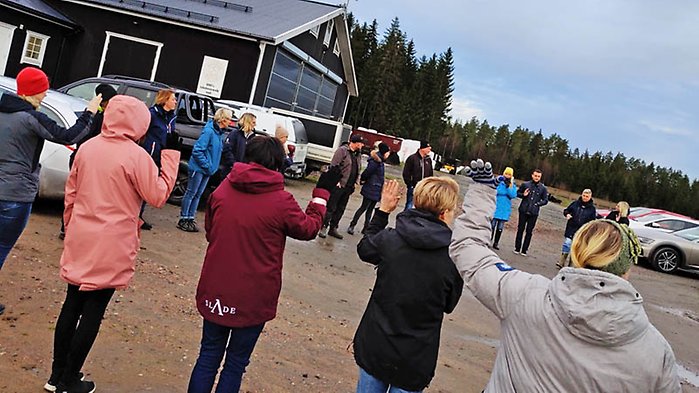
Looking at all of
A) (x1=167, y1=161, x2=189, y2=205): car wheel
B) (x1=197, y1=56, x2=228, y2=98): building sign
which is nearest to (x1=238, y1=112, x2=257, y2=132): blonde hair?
(x1=167, y1=161, x2=189, y2=205): car wheel

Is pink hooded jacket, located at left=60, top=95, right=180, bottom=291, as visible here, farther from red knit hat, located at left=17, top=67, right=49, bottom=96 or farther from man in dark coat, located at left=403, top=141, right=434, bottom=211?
man in dark coat, located at left=403, top=141, right=434, bottom=211

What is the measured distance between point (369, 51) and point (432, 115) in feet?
37.4

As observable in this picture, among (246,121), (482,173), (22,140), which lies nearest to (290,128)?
(246,121)

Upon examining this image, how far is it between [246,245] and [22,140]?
7.27ft

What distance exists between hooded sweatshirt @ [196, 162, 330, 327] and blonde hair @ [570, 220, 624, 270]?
174cm

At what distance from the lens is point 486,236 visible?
271 cm

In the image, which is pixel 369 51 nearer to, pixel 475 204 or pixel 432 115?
pixel 432 115

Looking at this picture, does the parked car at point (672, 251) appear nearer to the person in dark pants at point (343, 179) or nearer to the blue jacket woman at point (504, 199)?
the blue jacket woman at point (504, 199)

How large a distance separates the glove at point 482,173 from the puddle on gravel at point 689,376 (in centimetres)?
579

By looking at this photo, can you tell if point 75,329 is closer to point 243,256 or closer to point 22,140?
point 243,256

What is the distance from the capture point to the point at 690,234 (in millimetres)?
17734

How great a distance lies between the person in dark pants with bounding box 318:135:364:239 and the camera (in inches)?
438

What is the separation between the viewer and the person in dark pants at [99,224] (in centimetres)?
368

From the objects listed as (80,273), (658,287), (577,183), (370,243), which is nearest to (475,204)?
Answer: (370,243)
